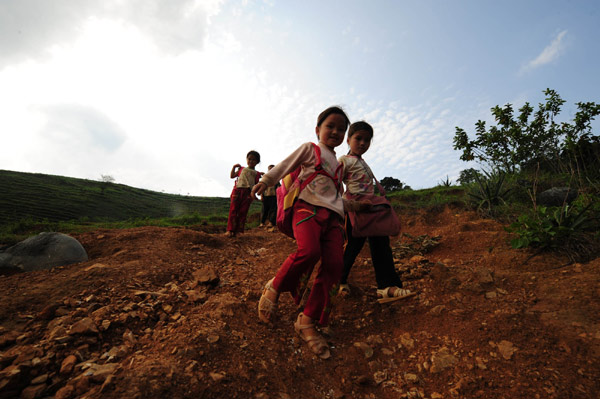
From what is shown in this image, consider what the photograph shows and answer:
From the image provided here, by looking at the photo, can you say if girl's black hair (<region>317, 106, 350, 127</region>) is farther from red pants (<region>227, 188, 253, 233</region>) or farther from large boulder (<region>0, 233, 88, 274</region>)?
red pants (<region>227, 188, 253, 233</region>)

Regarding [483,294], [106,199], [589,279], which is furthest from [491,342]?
[106,199]

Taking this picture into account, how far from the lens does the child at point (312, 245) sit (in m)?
1.76

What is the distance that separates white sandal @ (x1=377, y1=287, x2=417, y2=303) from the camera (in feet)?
7.12

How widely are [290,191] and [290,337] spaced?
3.27ft

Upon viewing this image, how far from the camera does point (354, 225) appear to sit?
2371mm

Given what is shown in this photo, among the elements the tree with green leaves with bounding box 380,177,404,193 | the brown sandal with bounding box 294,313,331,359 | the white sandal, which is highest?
the tree with green leaves with bounding box 380,177,404,193

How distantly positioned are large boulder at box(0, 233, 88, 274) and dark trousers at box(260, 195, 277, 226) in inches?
164

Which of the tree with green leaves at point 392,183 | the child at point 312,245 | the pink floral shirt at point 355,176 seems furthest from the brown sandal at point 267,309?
the tree with green leaves at point 392,183

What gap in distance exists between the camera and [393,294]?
7.31 ft

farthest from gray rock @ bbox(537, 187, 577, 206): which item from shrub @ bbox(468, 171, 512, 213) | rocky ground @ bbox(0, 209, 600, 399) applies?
rocky ground @ bbox(0, 209, 600, 399)

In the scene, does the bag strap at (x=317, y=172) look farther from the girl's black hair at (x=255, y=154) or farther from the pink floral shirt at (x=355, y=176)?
the girl's black hair at (x=255, y=154)

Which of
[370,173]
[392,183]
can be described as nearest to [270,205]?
[370,173]

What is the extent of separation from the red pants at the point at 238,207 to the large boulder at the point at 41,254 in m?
2.43

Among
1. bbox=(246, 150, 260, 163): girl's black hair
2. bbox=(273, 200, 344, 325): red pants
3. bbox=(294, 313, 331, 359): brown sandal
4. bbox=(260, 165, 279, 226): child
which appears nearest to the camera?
bbox=(294, 313, 331, 359): brown sandal
